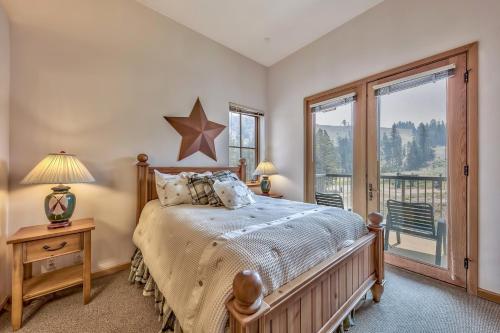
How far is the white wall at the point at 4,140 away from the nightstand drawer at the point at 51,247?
43 centimetres

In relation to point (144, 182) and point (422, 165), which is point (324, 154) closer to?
point (422, 165)

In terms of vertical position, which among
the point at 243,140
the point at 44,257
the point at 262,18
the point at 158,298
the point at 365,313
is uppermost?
the point at 262,18

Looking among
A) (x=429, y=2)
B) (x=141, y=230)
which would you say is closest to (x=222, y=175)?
(x=141, y=230)

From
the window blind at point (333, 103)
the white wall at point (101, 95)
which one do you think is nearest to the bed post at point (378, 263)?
the window blind at point (333, 103)

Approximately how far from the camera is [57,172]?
1741 mm

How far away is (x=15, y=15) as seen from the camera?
6.28 ft

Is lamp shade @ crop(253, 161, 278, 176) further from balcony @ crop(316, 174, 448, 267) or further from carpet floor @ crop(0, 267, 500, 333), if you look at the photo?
carpet floor @ crop(0, 267, 500, 333)

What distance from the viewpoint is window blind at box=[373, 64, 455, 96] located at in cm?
208

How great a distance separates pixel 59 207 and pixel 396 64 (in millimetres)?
A: 3693

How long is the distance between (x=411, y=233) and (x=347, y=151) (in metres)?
1.21

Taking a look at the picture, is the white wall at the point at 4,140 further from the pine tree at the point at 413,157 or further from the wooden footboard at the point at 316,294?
the pine tree at the point at 413,157

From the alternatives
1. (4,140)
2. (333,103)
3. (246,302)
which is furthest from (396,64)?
(4,140)

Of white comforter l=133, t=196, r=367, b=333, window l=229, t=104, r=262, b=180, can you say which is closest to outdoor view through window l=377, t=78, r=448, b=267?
white comforter l=133, t=196, r=367, b=333

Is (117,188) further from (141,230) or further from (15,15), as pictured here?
(15,15)
